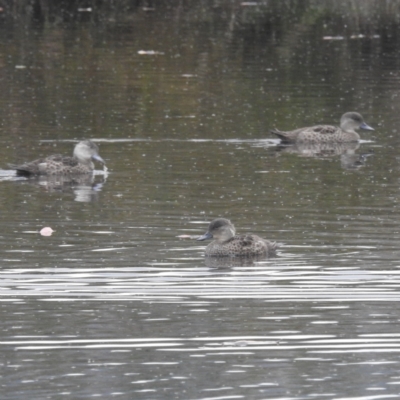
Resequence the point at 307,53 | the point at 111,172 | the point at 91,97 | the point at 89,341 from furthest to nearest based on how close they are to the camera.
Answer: the point at 307,53
the point at 91,97
the point at 111,172
the point at 89,341

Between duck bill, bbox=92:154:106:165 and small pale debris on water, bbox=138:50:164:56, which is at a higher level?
small pale debris on water, bbox=138:50:164:56

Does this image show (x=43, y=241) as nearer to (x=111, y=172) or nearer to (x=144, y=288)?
(x=144, y=288)

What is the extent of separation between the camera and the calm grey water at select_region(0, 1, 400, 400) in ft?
32.5

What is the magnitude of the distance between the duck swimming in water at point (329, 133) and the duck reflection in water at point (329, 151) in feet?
0.29

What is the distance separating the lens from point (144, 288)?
12422mm

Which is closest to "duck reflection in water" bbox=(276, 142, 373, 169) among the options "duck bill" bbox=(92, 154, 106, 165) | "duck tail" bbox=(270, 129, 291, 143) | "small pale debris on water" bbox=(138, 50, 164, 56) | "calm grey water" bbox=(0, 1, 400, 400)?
"calm grey water" bbox=(0, 1, 400, 400)

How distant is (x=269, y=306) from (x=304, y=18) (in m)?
31.0

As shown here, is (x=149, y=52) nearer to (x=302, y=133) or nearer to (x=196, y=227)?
(x=302, y=133)

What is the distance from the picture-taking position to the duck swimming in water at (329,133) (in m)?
22.8

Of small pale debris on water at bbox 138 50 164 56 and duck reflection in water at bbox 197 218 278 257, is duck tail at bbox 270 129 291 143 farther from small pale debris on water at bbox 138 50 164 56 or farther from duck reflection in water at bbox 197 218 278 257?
small pale debris on water at bbox 138 50 164 56

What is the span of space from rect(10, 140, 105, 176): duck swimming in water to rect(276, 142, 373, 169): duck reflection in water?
3.18m

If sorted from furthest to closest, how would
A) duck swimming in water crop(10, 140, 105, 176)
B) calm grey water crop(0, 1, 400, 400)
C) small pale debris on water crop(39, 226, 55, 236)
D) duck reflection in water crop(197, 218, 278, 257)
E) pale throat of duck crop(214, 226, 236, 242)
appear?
1. duck swimming in water crop(10, 140, 105, 176)
2. small pale debris on water crop(39, 226, 55, 236)
3. pale throat of duck crop(214, 226, 236, 242)
4. duck reflection in water crop(197, 218, 278, 257)
5. calm grey water crop(0, 1, 400, 400)

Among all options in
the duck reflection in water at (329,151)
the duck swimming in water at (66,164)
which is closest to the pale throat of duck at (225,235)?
the duck swimming in water at (66,164)

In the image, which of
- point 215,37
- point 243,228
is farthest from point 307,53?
point 243,228
